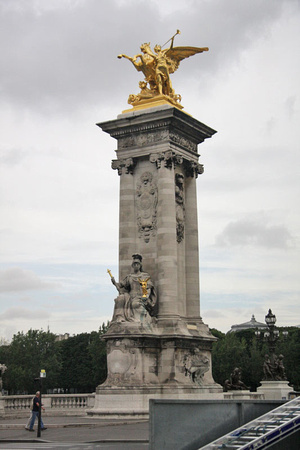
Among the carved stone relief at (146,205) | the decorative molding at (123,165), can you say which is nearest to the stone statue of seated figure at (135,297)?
the carved stone relief at (146,205)

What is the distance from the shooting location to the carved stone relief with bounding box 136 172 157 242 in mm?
31781

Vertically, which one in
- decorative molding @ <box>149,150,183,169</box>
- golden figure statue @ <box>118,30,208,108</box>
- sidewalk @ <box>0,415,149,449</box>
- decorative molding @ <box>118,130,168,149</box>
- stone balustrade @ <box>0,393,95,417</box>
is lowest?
sidewalk @ <box>0,415,149,449</box>

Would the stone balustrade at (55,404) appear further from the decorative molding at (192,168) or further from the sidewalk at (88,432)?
the decorative molding at (192,168)

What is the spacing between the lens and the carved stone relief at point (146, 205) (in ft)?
104

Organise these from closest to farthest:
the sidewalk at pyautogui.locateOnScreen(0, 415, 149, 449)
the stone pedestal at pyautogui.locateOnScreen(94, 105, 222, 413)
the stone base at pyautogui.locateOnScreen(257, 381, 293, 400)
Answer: the sidewalk at pyautogui.locateOnScreen(0, 415, 149, 449)
the stone pedestal at pyautogui.locateOnScreen(94, 105, 222, 413)
the stone base at pyautogui.locateOnScreen(257, 381, 293, 400)

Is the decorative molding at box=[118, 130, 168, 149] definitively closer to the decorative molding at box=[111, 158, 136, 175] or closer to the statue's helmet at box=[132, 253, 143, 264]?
the decorative molding at box=[111, 158, 136, 175]

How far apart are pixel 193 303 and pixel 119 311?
4346 mm

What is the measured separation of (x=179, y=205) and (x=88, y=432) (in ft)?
43.3

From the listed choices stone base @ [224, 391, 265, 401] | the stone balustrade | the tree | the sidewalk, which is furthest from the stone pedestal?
the tree

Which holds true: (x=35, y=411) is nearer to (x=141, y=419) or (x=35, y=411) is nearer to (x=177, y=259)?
(x=141, y=419)

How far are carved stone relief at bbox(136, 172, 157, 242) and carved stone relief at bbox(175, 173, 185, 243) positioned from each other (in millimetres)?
1137

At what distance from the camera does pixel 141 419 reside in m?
26.8

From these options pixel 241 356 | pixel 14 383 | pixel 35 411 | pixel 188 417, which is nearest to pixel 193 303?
pixel 35 411

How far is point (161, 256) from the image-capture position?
3069 centimetres
